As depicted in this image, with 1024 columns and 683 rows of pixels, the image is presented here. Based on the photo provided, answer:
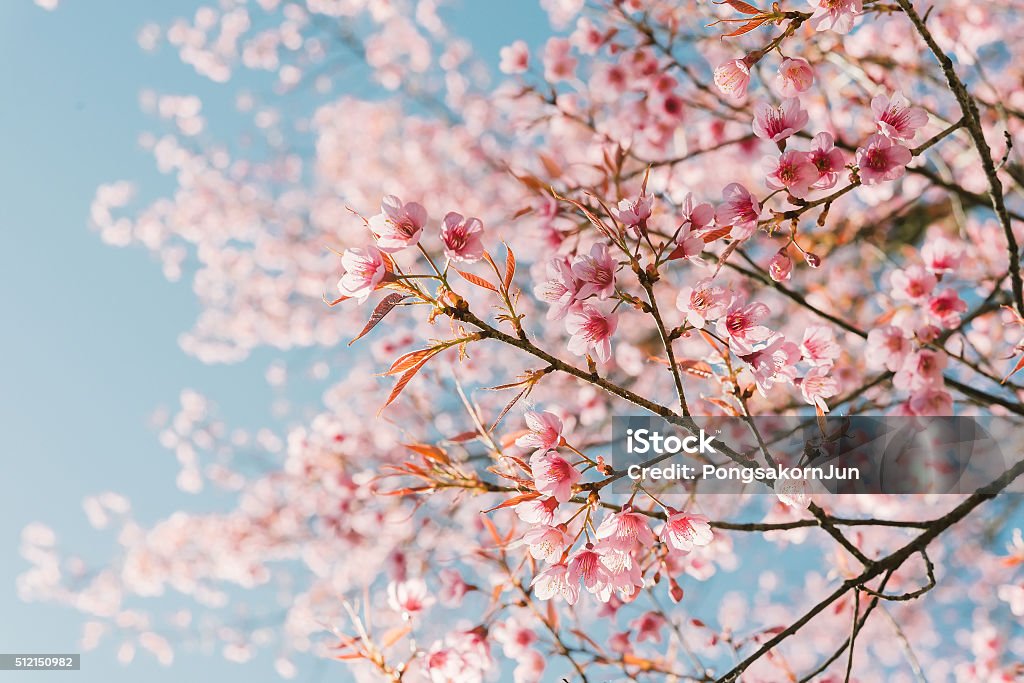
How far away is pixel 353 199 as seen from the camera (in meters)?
8.02

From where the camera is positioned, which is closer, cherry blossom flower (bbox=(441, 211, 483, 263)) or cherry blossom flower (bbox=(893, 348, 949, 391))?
cherry blossom flower (bbox=(441, 211, 483, 263))

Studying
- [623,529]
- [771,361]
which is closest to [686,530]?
[623,529]

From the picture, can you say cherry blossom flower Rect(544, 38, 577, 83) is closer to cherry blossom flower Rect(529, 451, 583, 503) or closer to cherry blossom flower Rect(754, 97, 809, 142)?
cherry blossom flower Rect(754, 97, 809, 142)

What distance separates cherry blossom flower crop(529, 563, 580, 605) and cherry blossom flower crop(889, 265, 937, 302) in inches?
47.1

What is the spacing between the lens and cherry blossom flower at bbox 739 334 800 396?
4.41 ft

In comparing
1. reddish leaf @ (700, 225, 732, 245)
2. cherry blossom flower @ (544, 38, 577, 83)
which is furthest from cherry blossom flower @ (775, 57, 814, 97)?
cherry blossom flower @ (544, 38, 577, 83)

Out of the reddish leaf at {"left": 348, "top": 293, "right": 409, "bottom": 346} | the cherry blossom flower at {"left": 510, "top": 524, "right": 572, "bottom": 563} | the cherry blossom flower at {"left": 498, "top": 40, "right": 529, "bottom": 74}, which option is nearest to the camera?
the reddish leaf at {"left": 348, "top": 293, "right": 409, "bottom": 346}

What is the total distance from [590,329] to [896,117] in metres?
0.79

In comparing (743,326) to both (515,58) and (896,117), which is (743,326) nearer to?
(896,117)

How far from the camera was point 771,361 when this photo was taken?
135 cm

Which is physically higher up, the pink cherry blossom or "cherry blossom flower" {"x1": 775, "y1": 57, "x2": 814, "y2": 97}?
"cherry blossom flower" {"x1": 775, "y1": 57, "x2": 814, "y2": 97}

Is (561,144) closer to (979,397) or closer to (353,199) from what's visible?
(353,199)

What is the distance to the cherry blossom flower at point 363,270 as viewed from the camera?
3.84 feet

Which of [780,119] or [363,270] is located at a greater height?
[780,119]
